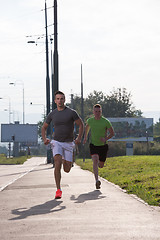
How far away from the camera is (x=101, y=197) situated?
11.3m

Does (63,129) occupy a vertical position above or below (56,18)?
below

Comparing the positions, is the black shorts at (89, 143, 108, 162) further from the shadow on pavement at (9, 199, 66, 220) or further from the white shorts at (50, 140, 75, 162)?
the shadow on pavement at (9, 199, 66, 220)

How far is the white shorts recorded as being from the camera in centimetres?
1127

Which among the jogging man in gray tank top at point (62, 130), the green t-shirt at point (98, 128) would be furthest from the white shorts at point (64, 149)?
the green t-shirt at point (98, 128)

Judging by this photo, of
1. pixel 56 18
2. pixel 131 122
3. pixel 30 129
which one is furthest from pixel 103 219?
pixel 30 129

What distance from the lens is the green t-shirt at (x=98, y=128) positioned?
43.6ft

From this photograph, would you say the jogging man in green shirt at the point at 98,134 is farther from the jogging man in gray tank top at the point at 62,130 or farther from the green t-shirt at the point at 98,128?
the jogging man in gray tank top at the point at 62,130

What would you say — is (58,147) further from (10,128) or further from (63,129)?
(10,128)

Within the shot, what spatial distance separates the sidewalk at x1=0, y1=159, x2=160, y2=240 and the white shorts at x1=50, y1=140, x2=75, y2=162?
2.62ft

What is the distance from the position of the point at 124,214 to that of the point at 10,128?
9115 cm

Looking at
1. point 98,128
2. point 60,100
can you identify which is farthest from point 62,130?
point 98,128

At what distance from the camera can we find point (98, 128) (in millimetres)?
13281

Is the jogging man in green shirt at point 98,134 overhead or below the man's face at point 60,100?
below

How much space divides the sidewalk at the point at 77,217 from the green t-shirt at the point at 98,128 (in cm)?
156
